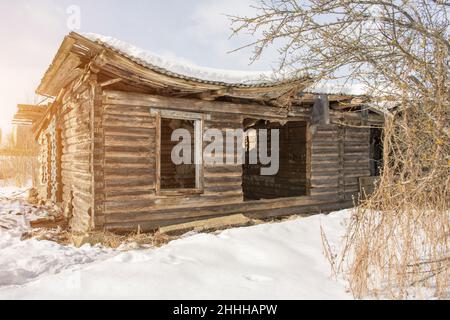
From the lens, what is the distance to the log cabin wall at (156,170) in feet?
22.3

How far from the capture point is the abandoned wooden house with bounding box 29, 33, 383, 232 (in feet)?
21.7

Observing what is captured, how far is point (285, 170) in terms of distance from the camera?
39.5ft

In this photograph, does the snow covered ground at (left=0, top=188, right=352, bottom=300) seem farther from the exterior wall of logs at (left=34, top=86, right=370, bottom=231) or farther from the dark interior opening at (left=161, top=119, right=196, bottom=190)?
the dark interior opening at (left=161, top=119, right=196, bottom=190)

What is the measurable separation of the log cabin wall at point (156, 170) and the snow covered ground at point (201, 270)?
1.80 metres

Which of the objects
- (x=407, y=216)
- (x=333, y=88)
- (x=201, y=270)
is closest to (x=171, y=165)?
(x=333, y=88)

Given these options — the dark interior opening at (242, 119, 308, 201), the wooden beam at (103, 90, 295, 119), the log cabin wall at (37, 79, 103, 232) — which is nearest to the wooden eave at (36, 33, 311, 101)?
the wooden beam at (103, 90, 295, 119)

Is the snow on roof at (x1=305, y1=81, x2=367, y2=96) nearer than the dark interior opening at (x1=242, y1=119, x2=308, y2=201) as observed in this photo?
Yes

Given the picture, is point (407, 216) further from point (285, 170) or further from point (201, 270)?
point (285, 170)

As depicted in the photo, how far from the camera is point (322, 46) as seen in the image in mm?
3977

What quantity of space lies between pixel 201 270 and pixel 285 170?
9.07m

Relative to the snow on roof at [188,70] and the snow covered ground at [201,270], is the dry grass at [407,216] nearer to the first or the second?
the snow covered ground at [201,270]

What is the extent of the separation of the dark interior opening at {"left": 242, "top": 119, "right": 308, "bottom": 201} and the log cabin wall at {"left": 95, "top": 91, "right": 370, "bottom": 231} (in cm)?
107

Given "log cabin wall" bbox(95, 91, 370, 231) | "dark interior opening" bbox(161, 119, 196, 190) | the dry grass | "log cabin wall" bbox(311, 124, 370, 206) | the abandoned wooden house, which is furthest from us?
"dark interior opening" bbox(161, 119, 196, 190)
